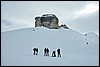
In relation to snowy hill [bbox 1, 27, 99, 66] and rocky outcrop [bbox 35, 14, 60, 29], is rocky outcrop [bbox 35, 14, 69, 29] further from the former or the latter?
snowy hill [bbox 1, 27, 99, 66]

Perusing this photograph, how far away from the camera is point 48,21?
6072 cm

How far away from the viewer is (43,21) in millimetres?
61500

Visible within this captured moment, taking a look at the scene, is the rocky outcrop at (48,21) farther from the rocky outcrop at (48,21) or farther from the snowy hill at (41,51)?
the snowy hill at (41,51)

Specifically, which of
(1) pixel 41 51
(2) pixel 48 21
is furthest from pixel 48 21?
(1) pixel 41 51

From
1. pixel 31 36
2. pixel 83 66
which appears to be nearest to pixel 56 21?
pixel 31 36

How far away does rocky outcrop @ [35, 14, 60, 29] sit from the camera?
59841 mm

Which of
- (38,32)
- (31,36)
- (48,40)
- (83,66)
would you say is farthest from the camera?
(38,32)

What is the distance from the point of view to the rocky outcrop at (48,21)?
59.8 m

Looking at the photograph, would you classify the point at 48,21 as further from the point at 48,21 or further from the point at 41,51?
the point at 41,51

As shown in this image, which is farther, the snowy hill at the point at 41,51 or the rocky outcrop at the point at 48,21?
the rocky outcrop at the point at 48,21

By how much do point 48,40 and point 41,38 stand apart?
166 cm

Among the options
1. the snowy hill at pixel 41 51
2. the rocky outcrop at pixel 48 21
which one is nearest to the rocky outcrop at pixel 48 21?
the rocky outcrop at pixel 48 21

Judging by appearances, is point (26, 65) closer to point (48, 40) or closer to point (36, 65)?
point (36, 65)

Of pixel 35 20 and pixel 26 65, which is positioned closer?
pixel 26 65
